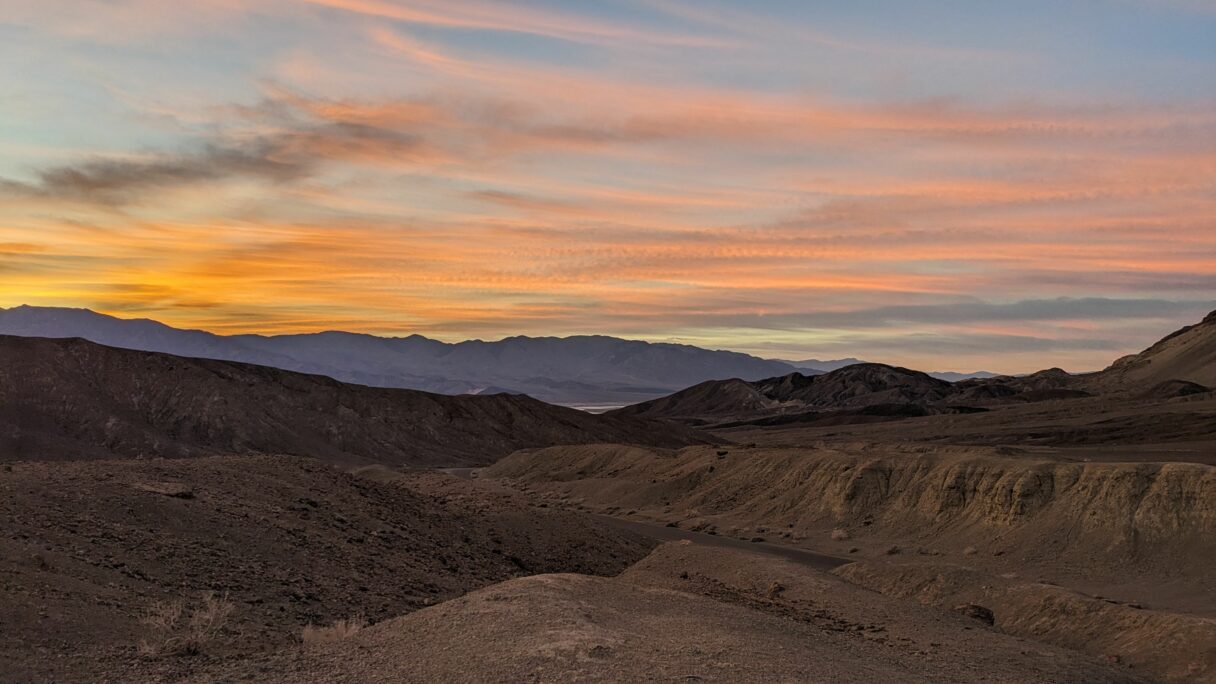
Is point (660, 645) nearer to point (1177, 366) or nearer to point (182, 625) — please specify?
point (182, 625)

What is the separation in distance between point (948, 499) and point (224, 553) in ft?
124

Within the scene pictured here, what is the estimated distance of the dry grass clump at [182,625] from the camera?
48.3 ft

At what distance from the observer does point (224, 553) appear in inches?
882

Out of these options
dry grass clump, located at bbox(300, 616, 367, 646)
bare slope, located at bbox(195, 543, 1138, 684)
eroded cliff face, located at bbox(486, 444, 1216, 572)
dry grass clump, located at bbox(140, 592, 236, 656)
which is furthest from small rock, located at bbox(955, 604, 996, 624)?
dry grass clump, located at bbox(140, 592, 236, 656)

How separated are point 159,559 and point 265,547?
3402 mm

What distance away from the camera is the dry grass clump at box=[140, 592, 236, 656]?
14.7 m

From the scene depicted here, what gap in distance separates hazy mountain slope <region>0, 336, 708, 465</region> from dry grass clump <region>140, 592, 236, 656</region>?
222 ft

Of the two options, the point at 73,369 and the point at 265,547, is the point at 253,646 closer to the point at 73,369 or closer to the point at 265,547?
the point at 265,547

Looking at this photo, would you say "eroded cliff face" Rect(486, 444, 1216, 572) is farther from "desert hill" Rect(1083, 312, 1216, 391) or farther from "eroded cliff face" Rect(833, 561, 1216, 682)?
"desert hill" Rect(1083, 312, 1216, 391)

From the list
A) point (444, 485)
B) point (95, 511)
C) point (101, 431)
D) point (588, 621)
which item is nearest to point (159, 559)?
point (95, 511)

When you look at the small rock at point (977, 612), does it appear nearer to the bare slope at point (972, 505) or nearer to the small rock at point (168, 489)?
the bare slope at point (972, 505)

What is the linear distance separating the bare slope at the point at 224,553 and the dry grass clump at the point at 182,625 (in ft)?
0.68

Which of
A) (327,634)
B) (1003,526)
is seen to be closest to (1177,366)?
(1003,526)

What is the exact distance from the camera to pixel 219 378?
11225 centimetres
